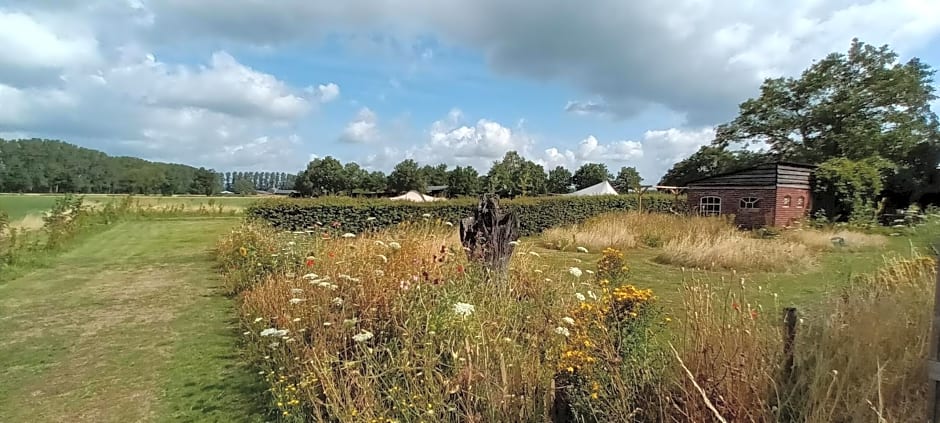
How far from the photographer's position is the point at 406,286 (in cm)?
369

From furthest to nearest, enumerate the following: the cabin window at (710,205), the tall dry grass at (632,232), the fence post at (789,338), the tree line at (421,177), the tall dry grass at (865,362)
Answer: the tree line at (421,177), the cabin window at (710,205), the tall dry grass at (632,232), the fence post at (789,338), the tall dry grass at (865,362)

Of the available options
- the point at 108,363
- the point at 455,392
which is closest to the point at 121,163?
the point at 108,363

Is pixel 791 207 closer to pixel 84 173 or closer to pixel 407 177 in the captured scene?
pixel 84 173

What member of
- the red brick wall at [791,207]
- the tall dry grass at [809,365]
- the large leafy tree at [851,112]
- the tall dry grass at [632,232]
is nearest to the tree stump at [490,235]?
the tall dry grass at [809,365]

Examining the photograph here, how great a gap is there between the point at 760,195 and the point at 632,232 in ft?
26.3

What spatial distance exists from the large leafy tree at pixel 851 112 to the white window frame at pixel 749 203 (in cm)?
1015

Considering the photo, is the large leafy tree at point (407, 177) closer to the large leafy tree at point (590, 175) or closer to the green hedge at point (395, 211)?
the large leafy tree at point (590, 175)

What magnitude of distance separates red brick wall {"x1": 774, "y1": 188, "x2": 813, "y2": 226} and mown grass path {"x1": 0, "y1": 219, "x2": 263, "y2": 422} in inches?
702

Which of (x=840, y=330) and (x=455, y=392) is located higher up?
(x=840, y=330)

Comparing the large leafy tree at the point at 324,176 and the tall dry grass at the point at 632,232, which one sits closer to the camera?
the tall dry grass at the point at 632,232

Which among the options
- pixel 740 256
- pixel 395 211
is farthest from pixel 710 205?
pixel 395 211

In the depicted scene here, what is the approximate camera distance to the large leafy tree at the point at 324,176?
69.8 m

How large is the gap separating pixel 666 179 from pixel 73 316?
43361 millimetres

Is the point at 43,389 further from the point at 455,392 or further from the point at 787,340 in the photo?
the point at 787,340
